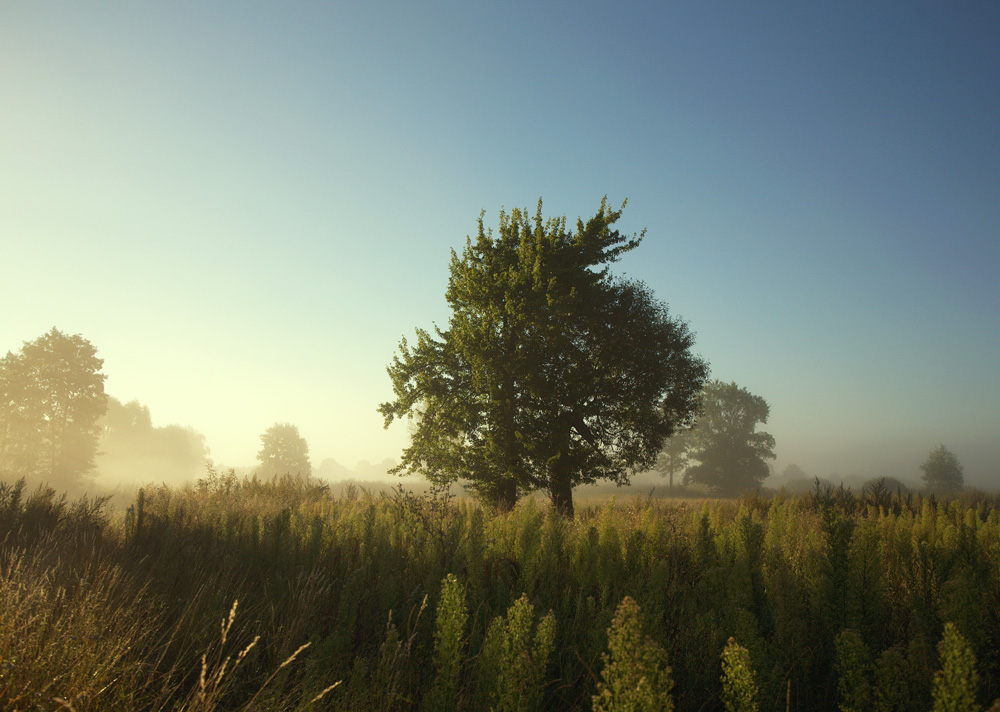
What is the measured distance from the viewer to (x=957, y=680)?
1661mm

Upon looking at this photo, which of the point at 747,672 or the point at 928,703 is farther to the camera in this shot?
the point at 928,703

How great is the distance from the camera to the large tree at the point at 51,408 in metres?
35.8

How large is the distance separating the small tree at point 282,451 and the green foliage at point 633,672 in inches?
2950

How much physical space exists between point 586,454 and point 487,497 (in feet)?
10.7

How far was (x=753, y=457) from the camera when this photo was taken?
49.2 metres

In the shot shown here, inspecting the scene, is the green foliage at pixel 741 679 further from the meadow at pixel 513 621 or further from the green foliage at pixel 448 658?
the green foliage at pixel 448 658

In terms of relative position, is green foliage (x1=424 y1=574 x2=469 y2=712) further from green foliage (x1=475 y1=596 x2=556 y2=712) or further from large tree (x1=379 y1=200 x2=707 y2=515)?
large tree (x1=379 y1=200 x2=707 y2=515)

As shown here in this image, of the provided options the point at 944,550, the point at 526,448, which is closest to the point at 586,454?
the point at 526,448

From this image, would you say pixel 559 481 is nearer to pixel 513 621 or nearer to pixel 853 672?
pixel 513 621

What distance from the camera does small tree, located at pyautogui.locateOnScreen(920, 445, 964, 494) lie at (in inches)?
2228

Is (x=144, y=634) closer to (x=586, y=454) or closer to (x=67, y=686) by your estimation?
(x=67, y=686)

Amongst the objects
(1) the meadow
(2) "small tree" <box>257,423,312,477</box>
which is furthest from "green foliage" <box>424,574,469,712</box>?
(2) "small tree" <box>257,423,312,477</box>

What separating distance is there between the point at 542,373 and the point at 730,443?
142ft

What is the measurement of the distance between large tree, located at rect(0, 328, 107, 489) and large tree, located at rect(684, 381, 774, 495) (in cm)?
5342
